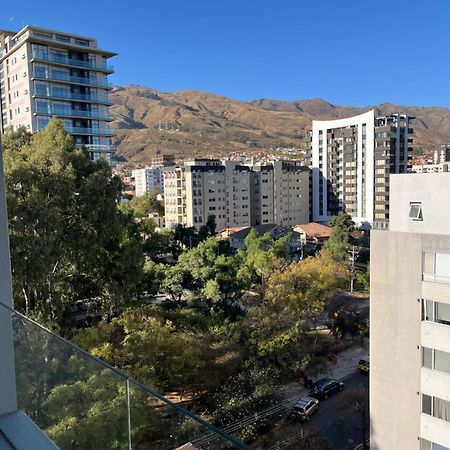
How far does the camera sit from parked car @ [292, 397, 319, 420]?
10.7 metres

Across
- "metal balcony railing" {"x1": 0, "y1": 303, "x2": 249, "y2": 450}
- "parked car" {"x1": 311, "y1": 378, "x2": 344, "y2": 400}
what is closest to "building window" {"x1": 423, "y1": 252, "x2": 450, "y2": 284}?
"metal balcony railing" {"x1": 0, "y1": 303, "x2": 249, "y2": 450}

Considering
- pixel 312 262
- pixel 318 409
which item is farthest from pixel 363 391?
pixel 312 262

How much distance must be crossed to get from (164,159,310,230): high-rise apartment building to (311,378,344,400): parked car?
65.0ft

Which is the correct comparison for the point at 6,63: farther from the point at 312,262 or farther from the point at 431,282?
the point at 431,282

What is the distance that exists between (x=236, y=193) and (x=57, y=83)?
15838mm

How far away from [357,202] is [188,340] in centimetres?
2636

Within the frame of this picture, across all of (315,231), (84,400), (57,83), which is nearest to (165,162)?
(315,231)

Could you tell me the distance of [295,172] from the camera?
35500 mm

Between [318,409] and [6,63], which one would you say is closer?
[318,409]

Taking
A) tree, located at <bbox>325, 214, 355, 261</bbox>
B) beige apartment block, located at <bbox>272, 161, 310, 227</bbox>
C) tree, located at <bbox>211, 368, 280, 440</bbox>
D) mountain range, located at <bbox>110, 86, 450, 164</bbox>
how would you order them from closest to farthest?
tree, located at <bbox>211, 368, 280, 440</bbox> < tree, located at <bbox>325, 214, 355, 261</bbox> < beige apartment block, located at <bbox>272, 161, 310, 227</bbox> < mountain range, located at <bbox>110, 86, 450, 164</bbox>

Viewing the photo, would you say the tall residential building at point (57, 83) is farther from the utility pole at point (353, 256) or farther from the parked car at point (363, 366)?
the parked car at point (363, 366)

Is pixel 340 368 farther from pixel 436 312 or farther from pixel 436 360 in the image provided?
pixel 436 312

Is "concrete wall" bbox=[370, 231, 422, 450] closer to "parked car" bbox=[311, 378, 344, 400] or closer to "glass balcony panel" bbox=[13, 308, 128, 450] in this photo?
"parked car" bbox=[311, 378, 344, 400]

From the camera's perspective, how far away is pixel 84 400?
8.13 feet
